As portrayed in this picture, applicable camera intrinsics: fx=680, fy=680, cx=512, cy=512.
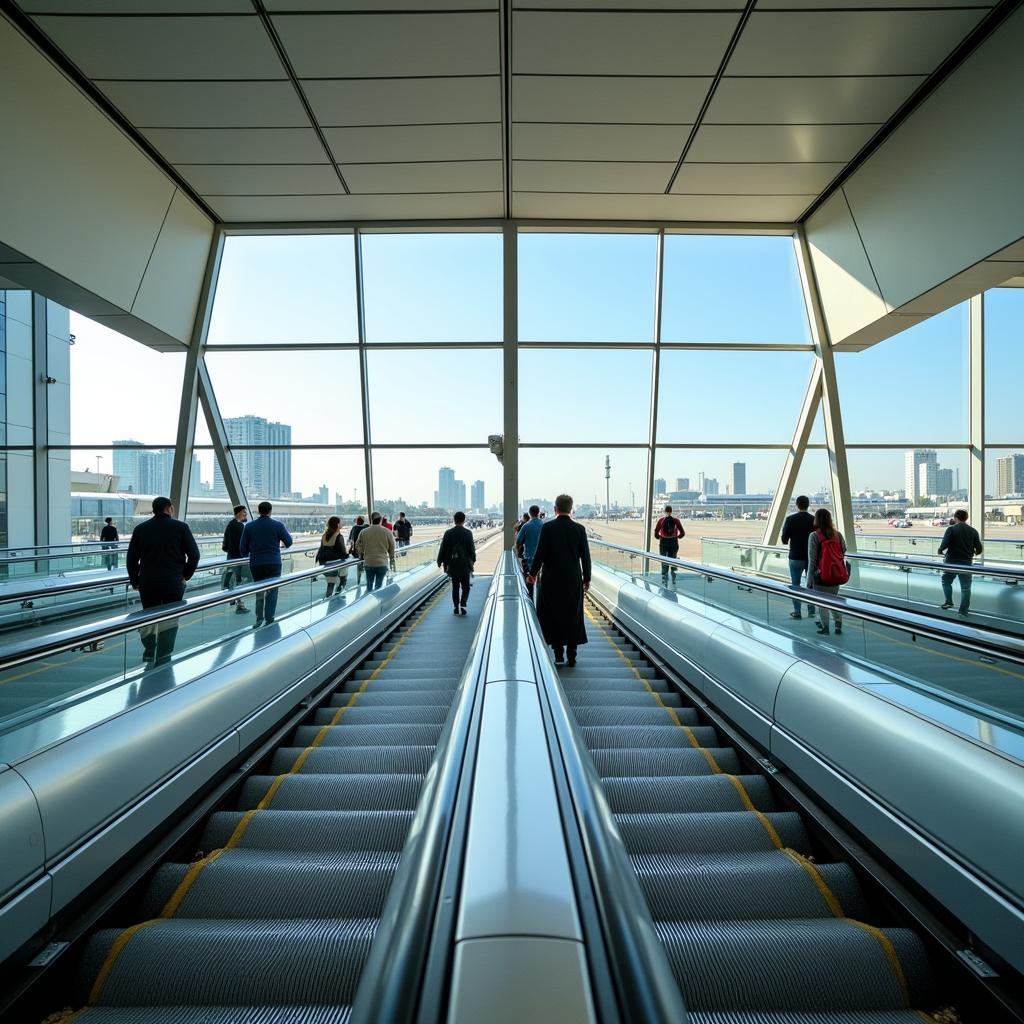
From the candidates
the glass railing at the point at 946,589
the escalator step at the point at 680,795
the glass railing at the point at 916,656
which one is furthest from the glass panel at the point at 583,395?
the escalator step at the point at 680,795

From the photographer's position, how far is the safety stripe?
→ 2.02 m

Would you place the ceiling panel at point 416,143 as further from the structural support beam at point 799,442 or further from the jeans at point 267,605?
the jeans at point 267,605

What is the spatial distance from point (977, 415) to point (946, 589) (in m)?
8.43

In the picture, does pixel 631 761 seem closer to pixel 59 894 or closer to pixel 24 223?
pixel 59 894

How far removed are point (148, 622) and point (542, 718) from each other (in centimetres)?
245

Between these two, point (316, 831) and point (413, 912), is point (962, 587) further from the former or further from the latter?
point (413, 912)

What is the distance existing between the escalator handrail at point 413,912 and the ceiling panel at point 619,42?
918 cm

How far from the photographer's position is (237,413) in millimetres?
14266

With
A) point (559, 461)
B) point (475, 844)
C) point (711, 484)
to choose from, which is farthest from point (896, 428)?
point (475, 844)

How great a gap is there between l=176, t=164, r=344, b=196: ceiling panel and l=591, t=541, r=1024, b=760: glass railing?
10.7 metres

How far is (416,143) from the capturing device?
36.0 ft

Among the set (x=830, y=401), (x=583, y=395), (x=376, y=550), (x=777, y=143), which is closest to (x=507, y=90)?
(x=777, y=143)

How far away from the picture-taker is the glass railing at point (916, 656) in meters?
2.65

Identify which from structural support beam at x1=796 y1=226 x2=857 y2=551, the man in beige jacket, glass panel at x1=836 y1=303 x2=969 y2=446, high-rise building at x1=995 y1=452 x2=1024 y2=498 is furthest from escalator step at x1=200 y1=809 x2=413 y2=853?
high-rise building at x1=995 y1=452 x2=1024 y2=498
